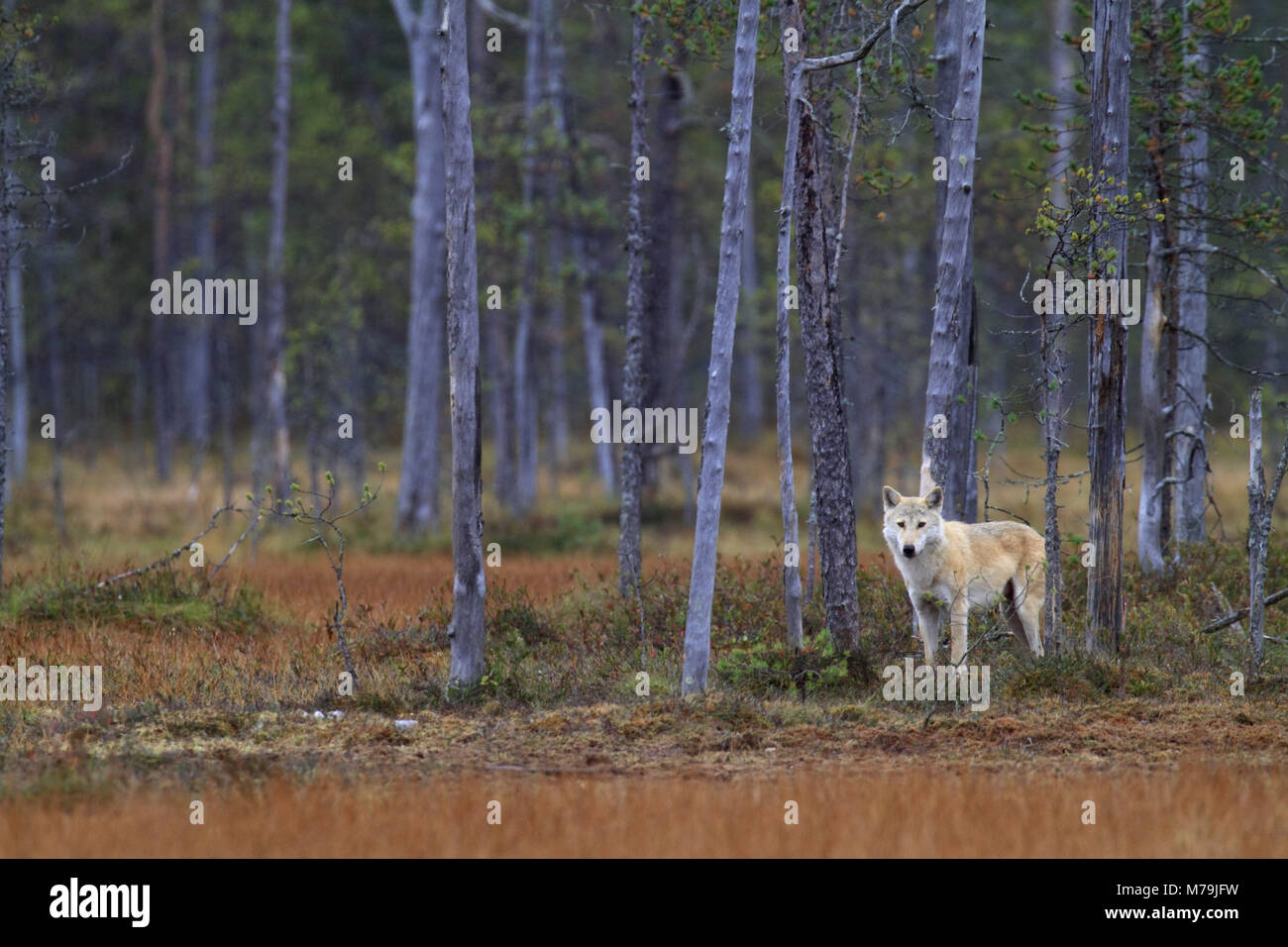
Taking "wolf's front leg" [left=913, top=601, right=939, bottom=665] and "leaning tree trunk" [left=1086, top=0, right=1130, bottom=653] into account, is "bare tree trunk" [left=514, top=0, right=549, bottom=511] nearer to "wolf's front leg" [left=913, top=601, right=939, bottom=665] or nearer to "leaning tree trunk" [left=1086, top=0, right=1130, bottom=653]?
"wolf's front leg" [left=913, top=601, right=939, bottom=665]

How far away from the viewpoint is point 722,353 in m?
10.2

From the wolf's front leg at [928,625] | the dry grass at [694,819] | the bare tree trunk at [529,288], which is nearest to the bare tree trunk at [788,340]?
the wolf's front leg at [928,625]

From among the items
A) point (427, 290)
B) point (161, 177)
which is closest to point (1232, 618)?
point (427, 290)

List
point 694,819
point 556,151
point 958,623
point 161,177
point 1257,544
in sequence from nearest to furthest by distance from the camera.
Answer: point 694,819
point 1257,544
point 958,623
point 556,151
point 161,177

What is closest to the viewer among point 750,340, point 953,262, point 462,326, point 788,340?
point 462,326

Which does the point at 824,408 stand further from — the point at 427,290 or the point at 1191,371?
the point at 427,290

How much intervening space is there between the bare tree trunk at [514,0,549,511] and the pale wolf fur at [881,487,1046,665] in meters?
13.6

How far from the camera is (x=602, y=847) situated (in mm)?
6547

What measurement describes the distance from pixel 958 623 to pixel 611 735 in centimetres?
382

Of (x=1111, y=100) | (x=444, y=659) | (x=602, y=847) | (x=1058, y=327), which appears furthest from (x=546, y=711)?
(x=1111, y=100)

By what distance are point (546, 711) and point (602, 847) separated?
3533 mm

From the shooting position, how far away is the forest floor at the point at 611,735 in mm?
6793
